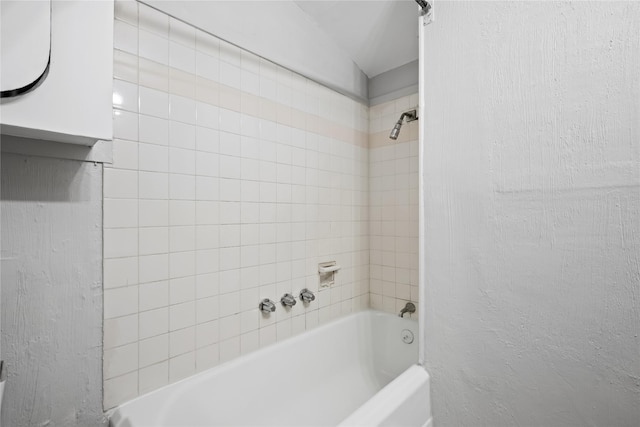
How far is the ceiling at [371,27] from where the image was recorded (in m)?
1.62

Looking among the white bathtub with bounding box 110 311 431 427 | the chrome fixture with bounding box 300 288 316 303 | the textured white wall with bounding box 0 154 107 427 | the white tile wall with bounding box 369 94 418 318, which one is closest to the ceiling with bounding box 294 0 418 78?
the white tile wall with bounding box 369 94 418 318

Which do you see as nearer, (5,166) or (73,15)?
(73,15)

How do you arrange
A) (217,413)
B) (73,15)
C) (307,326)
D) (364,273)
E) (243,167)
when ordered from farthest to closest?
(364,273) < (307,326) < (243,167) < (217,413) < (73,15)

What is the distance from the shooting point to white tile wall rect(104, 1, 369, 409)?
109cm

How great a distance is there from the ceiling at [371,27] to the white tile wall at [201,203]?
1.24ft

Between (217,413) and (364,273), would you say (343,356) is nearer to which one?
(364,273)

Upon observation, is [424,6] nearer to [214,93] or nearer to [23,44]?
[214,93]

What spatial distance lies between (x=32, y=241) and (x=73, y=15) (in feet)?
2.18

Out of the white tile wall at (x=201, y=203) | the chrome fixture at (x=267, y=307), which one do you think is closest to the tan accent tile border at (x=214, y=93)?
the white tile wall at (x=201, y=203)

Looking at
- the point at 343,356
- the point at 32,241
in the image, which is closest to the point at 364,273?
the point at 343,356

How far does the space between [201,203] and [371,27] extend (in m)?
1.44

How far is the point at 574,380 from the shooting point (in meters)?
0.90

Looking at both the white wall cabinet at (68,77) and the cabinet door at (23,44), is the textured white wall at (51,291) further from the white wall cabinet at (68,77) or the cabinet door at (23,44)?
the cabinet door at (23,44)

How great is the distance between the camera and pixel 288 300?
1.60 metres
